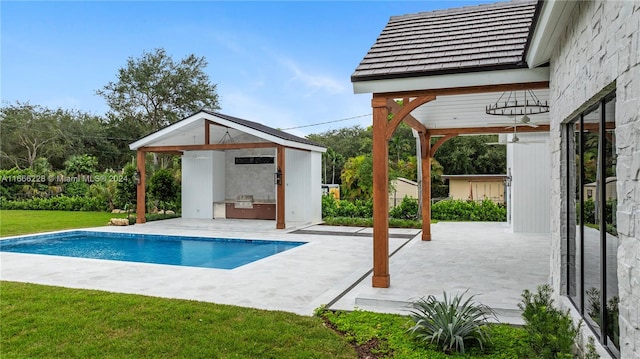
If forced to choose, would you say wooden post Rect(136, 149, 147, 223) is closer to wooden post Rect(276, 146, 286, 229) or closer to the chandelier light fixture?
wooden post Rect(276, 146, 286, 229)

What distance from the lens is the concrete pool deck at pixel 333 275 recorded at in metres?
6.16

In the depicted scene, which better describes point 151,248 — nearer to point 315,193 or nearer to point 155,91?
point 315,193

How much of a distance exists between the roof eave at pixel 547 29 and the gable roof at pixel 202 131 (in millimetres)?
10525

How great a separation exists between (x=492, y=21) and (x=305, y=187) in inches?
436

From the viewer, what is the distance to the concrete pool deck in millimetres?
6156

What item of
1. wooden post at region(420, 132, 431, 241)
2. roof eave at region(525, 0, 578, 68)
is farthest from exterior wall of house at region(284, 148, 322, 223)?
roof eave at region(525, 0, 578, 68)

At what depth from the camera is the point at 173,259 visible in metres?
10.4

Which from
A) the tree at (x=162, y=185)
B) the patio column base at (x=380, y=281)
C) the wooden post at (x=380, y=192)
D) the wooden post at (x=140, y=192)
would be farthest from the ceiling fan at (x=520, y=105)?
the tree at (x=162, y=185)

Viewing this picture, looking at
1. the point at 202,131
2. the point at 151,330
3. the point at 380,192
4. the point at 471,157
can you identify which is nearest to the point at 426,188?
the point at 380,192

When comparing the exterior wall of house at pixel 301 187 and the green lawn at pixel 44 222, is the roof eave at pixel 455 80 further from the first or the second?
the green lawn at pixel 44 222

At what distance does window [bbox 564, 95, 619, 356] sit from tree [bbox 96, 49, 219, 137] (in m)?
33.0

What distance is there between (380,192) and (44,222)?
590 inches

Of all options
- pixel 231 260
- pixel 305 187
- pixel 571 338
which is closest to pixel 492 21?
pixel 571 338

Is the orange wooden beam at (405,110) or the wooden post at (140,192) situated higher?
the orange wooden beam at (405,110)
